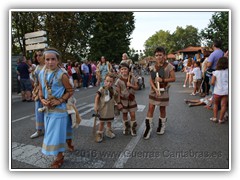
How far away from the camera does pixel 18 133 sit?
5820 mm

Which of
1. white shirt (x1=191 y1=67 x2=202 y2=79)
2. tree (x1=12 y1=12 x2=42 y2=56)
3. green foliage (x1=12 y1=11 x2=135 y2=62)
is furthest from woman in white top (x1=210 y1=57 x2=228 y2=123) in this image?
green foliage (x1=12 y1=11 x2=135 y2=62)

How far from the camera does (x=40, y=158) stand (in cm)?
419

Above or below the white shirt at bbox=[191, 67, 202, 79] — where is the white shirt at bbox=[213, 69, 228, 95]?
below

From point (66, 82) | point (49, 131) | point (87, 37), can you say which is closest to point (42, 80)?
point (66, 82)

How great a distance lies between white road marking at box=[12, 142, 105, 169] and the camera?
3.90 m

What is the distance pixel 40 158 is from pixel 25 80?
313 inches

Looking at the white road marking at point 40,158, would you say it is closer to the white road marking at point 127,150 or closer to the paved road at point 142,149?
Result: the paved road at point 142,149

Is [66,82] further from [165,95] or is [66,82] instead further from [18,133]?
[18,133]

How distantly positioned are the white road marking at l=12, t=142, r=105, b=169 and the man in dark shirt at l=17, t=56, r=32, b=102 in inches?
281

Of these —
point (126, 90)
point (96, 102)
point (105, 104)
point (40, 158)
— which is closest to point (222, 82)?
point (126, 90)

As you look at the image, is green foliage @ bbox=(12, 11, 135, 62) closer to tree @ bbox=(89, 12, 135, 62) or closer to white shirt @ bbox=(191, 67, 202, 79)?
tree @ bbox=(89, 12, 135, 62)

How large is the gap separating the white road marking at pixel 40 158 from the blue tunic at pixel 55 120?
1.36ft

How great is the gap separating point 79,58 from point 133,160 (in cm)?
1500

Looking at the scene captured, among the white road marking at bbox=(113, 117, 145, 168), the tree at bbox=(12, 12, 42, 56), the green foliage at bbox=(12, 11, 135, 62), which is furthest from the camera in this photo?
the green foliage at bbox=(12, 11, 135, 62)
